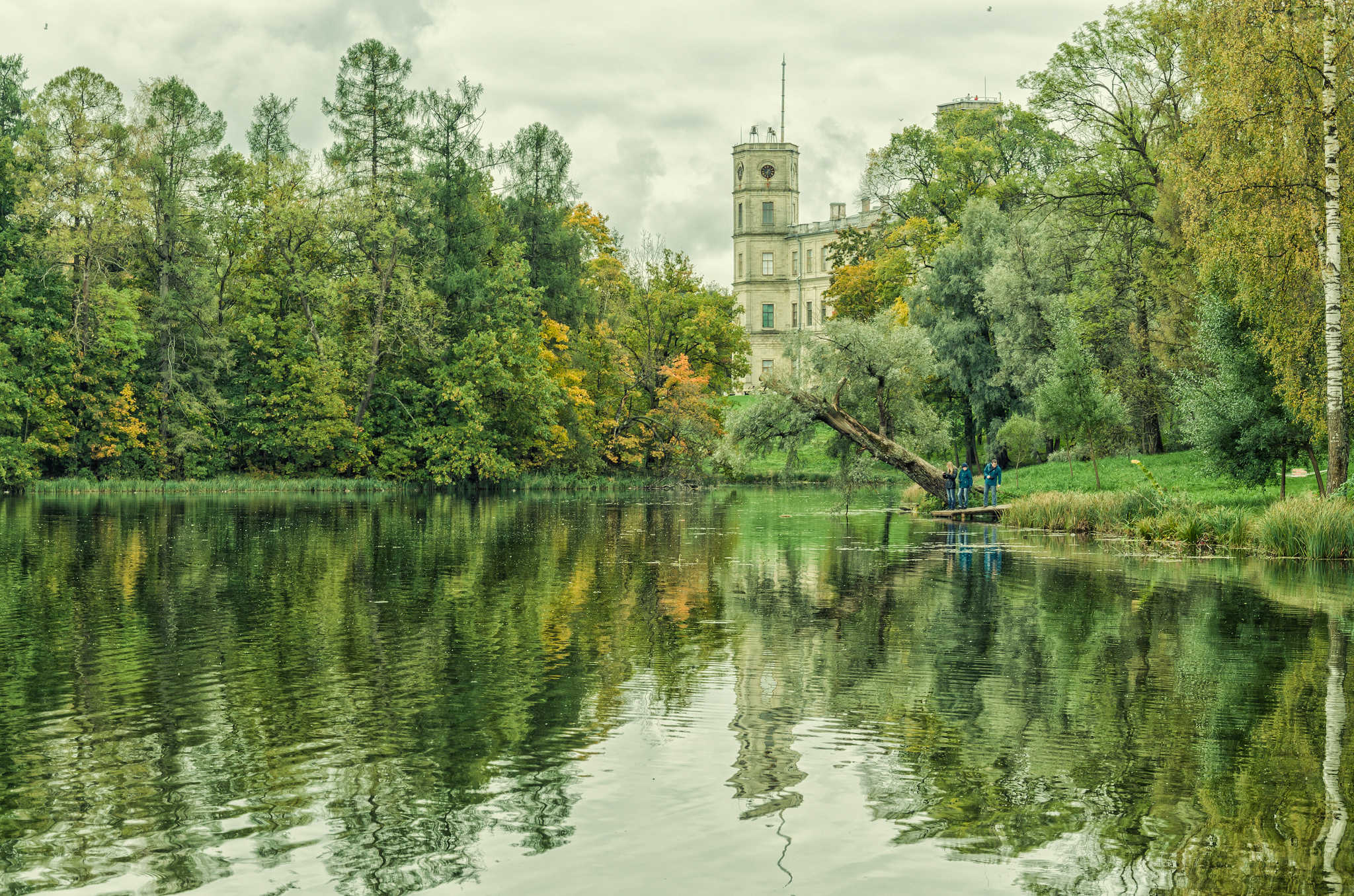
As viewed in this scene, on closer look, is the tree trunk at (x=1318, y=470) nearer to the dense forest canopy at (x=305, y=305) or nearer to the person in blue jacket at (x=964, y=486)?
the person in blue jacket at (x=964, y=486)

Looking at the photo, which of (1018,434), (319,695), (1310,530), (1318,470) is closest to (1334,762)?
(319,695)

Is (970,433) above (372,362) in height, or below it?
below

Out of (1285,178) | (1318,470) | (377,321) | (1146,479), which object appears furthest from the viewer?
(377,321)

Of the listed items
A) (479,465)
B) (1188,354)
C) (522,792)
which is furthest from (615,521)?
(522,792)

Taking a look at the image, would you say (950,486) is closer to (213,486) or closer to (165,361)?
(213,486)

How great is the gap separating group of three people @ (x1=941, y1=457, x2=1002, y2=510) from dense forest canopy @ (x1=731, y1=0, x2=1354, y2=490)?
1223 millimetres

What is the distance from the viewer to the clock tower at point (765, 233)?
124812 mm

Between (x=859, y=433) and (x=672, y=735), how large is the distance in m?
30.3

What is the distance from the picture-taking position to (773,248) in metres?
127

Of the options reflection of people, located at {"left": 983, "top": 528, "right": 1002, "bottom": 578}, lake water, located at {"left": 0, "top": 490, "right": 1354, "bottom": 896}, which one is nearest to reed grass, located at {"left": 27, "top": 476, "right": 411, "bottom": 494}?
reflection of people, located at {"left": 983, "top": 528, "right": 1002, "bottom": 578}

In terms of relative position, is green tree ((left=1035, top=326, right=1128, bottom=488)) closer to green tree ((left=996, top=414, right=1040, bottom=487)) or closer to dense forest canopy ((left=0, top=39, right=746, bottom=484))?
green tree ((left=996, top=414, right=1040, bottom=487))

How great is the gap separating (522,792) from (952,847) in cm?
247

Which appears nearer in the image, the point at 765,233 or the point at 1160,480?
the point at 1160,480

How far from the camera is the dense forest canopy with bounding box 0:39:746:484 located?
55938 millimetres
